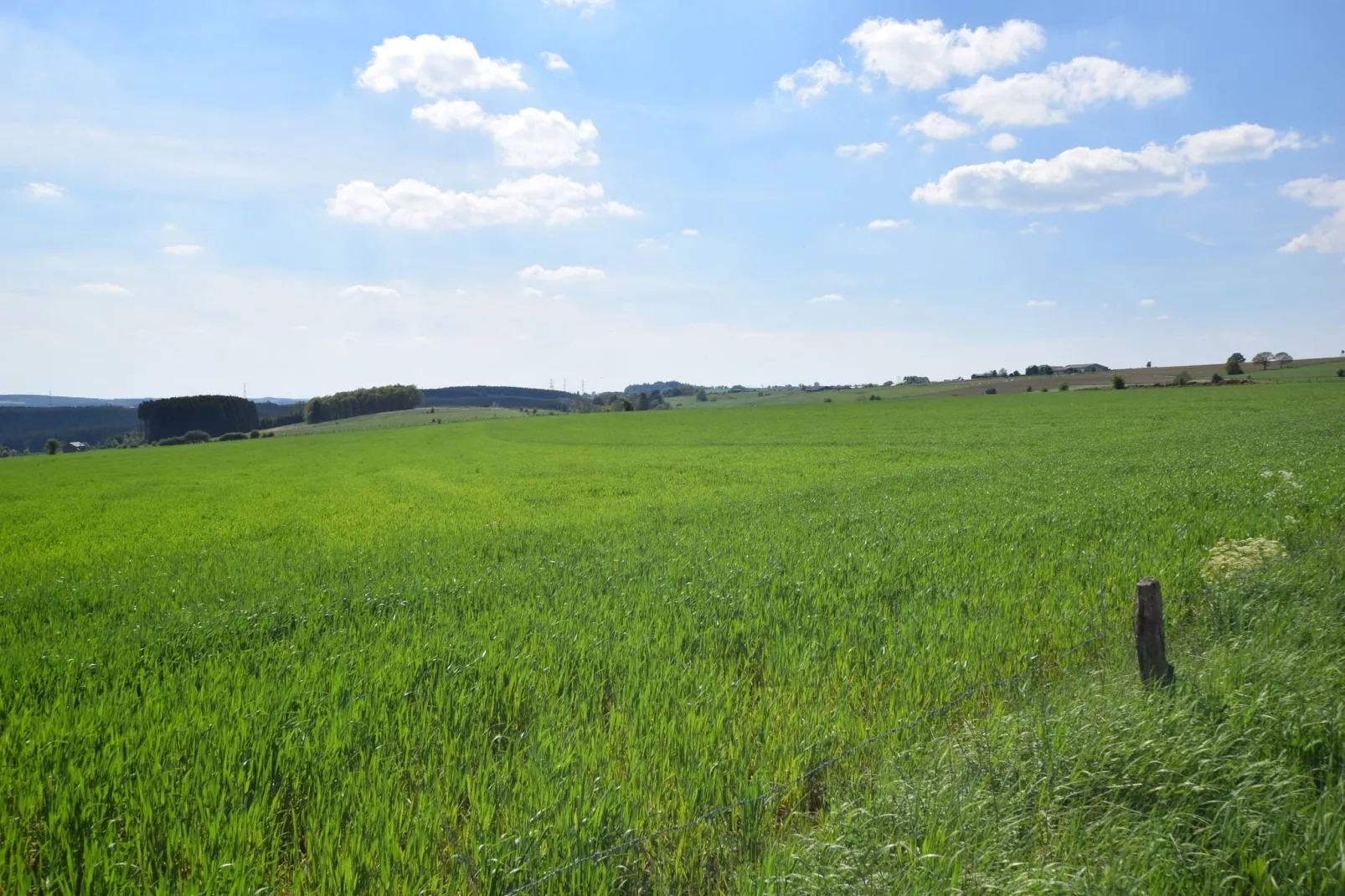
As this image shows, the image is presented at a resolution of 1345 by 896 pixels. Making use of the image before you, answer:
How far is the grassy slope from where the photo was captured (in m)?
3.37

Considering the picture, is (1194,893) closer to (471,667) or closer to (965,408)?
(471,667)

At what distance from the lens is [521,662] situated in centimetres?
645

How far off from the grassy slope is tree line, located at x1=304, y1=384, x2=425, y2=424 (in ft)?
630

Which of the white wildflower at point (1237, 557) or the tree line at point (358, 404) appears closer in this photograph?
the white wildflower at point (1237, 557)

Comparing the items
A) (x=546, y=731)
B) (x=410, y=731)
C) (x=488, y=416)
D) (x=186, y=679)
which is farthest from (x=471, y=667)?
(x=488, y=416)

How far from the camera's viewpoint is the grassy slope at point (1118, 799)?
3.37 meters

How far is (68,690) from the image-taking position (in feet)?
19.9

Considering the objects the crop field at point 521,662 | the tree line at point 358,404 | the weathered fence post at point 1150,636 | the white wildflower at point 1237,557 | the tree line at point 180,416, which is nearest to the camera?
the crop field at point 521,662

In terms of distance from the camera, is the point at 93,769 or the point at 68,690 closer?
the point at 93,769

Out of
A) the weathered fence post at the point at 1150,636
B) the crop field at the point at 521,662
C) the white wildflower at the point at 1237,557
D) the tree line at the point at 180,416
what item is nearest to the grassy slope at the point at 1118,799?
the weathered fence post at the point at 1150,636

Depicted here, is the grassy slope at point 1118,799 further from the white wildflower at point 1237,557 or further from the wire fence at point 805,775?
the white wildflower at point 1237,557

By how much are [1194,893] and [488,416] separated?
152 m

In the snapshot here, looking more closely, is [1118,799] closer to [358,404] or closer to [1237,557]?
[1237,557]

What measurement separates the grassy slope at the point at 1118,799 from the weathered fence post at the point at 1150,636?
18 cm
